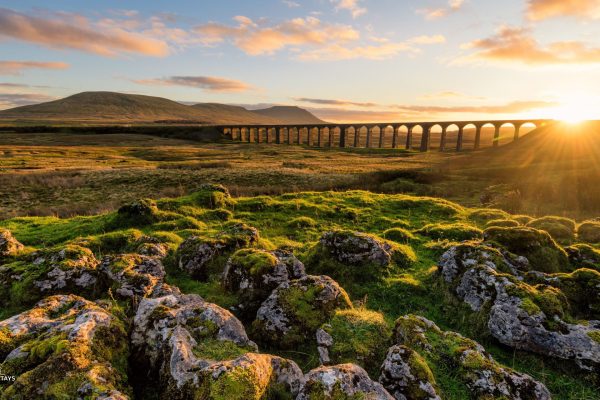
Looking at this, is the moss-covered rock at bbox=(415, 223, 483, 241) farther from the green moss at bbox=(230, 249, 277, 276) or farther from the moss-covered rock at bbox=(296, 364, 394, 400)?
the moss-covered rock at bbox=(296, 364, 394, 400)

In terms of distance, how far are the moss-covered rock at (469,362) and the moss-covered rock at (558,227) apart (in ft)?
50.8

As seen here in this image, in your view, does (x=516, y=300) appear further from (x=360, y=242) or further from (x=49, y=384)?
(x=49, y=384)

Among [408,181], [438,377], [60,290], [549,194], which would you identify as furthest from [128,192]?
[549,194]

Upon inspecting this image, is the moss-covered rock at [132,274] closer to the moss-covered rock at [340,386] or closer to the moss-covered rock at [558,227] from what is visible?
the moss-covered rock at [340,386]

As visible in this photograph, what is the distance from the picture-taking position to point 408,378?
7.13m

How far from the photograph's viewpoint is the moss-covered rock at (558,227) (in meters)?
20.1

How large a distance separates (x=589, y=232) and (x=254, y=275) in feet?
68.5

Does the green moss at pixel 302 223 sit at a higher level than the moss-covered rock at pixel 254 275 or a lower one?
lower

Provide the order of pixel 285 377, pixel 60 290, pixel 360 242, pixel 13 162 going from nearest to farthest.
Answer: pixel 285 377 → pixel 60 290 → pixel 360 242 → pixel 13 162

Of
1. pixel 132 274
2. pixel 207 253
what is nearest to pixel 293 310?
pixel 132 274

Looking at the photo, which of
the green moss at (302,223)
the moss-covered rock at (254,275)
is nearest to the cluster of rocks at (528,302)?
the moss-covered rock at (254,275)

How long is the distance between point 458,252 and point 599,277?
4.52 meters

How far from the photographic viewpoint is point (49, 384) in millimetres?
6105

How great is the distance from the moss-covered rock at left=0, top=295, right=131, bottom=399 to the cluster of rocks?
1007 centimetres
